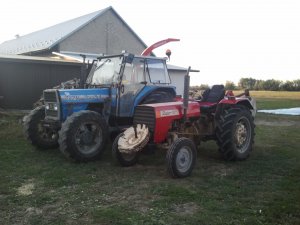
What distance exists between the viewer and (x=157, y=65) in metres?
8.61

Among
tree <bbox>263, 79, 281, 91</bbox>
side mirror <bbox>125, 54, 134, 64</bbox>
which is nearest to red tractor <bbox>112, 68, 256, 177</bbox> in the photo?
side mirror <bbox>125, 54, 134, 64</bbox>

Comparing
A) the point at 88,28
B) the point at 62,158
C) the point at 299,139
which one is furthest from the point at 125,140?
the point at 88,28

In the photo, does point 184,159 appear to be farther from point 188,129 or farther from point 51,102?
point 51,102

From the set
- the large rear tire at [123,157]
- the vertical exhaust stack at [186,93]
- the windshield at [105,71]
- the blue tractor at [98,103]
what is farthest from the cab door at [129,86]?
the vertical exhaust stack at [186,93]

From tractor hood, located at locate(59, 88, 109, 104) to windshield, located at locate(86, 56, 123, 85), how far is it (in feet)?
1.12

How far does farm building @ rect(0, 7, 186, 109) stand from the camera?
48.3ft

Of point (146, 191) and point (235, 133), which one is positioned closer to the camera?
point (146, 191)

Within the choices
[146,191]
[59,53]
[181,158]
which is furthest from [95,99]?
[59,53]

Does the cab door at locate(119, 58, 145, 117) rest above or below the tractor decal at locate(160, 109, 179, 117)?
above

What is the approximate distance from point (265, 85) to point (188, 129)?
50.1 metres

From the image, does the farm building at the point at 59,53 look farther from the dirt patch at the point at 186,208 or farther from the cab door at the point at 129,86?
the dirt patch at the point at 186,208

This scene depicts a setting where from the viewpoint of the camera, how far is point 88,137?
709cm

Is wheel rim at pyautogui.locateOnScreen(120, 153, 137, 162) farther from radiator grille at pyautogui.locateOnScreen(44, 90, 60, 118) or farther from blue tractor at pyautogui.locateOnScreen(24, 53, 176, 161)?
radiator grille at pyautogui.locateOnScreen(44, 90, 60, 118)

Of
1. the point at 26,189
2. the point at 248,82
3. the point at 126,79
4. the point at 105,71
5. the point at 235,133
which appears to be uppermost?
the point at 248,82
